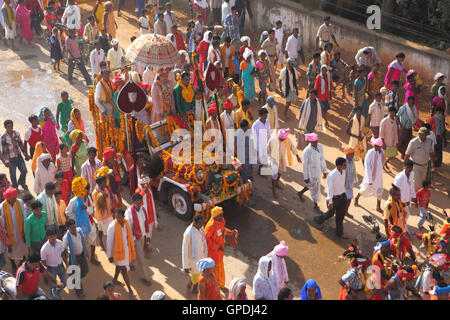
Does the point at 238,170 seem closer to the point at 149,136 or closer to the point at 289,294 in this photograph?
the point at 149,136

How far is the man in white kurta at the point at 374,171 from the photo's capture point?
441 inches

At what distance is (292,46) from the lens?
53.4ft

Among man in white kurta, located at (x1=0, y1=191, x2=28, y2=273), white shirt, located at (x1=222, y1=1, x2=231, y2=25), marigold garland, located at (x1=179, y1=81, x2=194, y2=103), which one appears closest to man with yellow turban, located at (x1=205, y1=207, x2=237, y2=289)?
man in white kurta, located at (x1=0, y1=191, x2=28, y2=273)

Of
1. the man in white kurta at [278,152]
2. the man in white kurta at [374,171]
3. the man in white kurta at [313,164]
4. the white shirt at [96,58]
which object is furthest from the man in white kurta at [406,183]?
the white shirt at [96,58]

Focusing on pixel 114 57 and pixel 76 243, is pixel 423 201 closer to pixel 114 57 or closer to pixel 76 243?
pixel 76 243

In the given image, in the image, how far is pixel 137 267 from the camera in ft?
32.5

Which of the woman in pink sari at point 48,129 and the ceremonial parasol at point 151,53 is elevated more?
the ceremonial parasol at point 151,53

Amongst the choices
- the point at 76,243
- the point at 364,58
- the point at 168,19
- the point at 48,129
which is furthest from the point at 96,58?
the point at 76,243

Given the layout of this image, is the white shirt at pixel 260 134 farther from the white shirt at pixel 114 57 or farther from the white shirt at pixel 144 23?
the white shirt at pixel 144 23

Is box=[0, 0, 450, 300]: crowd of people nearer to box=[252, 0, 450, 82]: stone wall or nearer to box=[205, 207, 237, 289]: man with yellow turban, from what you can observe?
box=[205, 207, 237, 289]: man with yellow turban

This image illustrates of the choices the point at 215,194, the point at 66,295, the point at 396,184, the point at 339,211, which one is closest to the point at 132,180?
the point at 215,194

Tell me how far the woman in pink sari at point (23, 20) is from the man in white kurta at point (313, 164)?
35.3 feet

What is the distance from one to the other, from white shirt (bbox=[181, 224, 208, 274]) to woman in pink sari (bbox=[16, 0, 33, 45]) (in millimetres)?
11879

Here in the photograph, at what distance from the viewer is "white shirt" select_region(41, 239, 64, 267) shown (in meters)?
8.83
